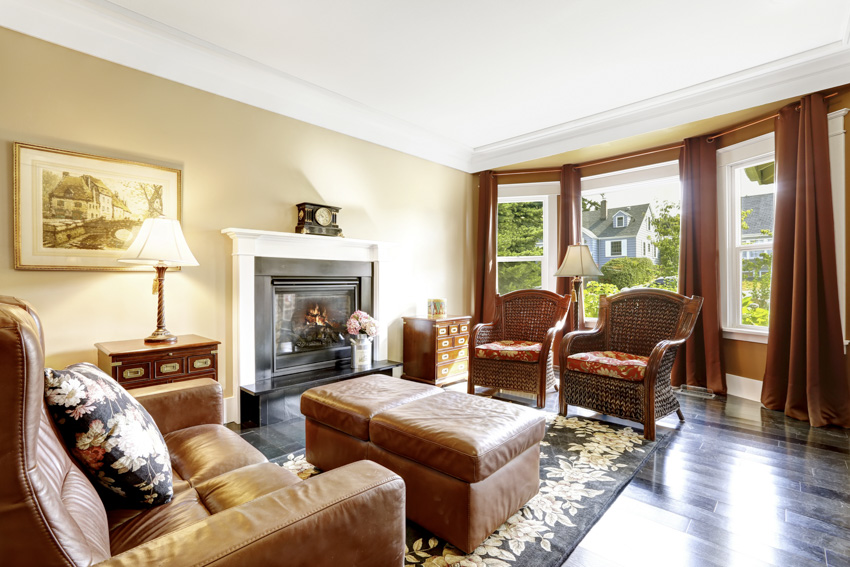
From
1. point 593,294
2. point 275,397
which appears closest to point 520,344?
point 593,294

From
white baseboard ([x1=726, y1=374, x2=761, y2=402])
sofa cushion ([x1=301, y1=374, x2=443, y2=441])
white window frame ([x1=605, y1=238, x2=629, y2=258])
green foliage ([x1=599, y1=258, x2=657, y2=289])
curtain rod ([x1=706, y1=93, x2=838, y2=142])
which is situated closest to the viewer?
sofa cushion ([x1=301, y1=374, x2=443, y2=441])

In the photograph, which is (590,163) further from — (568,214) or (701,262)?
(701,262)

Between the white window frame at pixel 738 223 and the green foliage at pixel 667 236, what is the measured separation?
43 centimetres

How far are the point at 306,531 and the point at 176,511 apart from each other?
589mm

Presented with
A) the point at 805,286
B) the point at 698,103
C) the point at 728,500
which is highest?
the point at 698,103

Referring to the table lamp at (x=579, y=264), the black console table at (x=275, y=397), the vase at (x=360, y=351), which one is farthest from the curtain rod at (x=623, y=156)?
the black console table at (x=275, y=397)

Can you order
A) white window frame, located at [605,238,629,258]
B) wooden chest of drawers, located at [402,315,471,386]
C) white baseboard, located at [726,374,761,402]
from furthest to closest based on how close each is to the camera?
white window frame, located at [605,238,629,258] → wooden chest of drawers, located at [402,315,471,386] → white baseboard, located at [726,374,761,402]

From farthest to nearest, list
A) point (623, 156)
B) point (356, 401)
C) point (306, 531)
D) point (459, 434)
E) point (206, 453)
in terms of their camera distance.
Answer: point (623, 156) < point (356, 401) < point (459, 434) < point (206, 453) < point (306, 531)

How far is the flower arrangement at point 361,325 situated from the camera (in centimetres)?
371

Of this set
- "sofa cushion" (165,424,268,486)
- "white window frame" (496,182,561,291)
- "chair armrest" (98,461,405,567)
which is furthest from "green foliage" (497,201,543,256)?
"chair armrest" (98,461,405,567)

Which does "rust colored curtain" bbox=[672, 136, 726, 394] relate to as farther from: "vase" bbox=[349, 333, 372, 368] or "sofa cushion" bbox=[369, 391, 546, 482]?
"vase" bbox=[349, 333, 372, 368]

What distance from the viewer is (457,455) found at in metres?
1.61

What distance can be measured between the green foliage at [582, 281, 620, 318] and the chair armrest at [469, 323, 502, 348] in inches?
55.4

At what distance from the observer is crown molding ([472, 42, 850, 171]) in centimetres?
303
